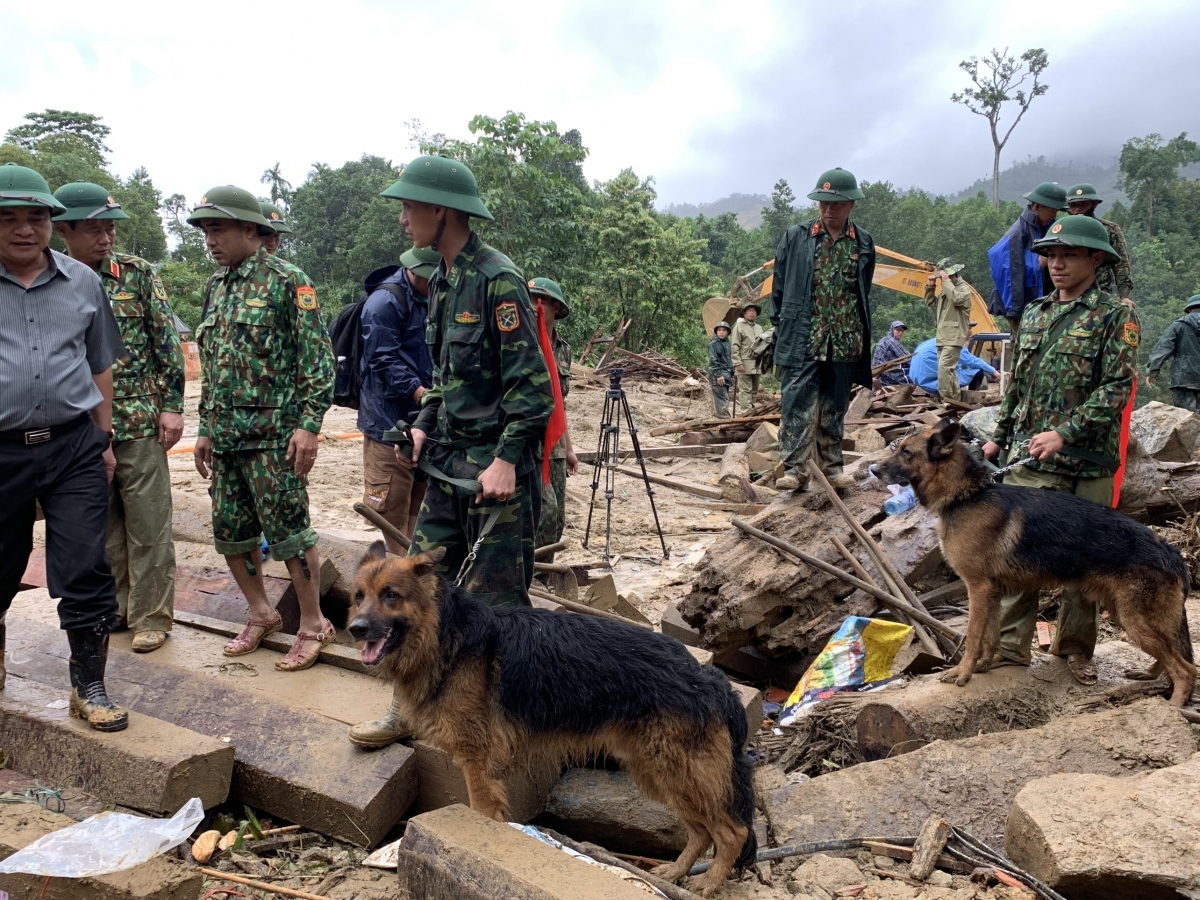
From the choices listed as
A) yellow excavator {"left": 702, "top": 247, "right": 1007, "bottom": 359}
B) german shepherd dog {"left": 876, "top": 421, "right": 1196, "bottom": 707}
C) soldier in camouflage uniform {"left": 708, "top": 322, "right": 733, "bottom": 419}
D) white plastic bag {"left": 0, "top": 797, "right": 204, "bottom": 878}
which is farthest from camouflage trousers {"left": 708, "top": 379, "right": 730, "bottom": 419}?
white plastic bag {"left": 0, "top": 797, "right": 204, "bottom": 878}

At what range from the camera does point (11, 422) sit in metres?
3.43

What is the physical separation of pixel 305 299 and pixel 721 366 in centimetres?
1390

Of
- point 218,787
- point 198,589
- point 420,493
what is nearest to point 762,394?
point 420,493

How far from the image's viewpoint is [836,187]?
6.18m

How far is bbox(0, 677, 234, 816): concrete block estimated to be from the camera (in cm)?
317

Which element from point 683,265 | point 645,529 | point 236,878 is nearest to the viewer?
point 236,878

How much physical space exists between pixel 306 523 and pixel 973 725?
151 inches

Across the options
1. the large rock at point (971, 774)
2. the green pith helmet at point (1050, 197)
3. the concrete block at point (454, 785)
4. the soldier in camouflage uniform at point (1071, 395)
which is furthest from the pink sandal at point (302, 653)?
the green pith helmet at point (1050, 197)

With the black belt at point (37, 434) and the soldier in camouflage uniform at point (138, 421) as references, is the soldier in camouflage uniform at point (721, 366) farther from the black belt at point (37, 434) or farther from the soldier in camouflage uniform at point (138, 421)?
the black belt at point (37, 434)

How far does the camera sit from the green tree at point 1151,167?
121ft

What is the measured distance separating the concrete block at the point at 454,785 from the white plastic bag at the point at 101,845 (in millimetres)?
919

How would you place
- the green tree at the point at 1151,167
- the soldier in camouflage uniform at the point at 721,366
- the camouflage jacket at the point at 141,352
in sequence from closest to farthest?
the camouflage jacket at the point at 141,352, the soldier in camouflage uniform at the point at 721,366, the green tree at the point at 1151,167

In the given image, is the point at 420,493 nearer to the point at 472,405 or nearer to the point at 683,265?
the point at 472,405

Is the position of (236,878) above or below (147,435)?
below
